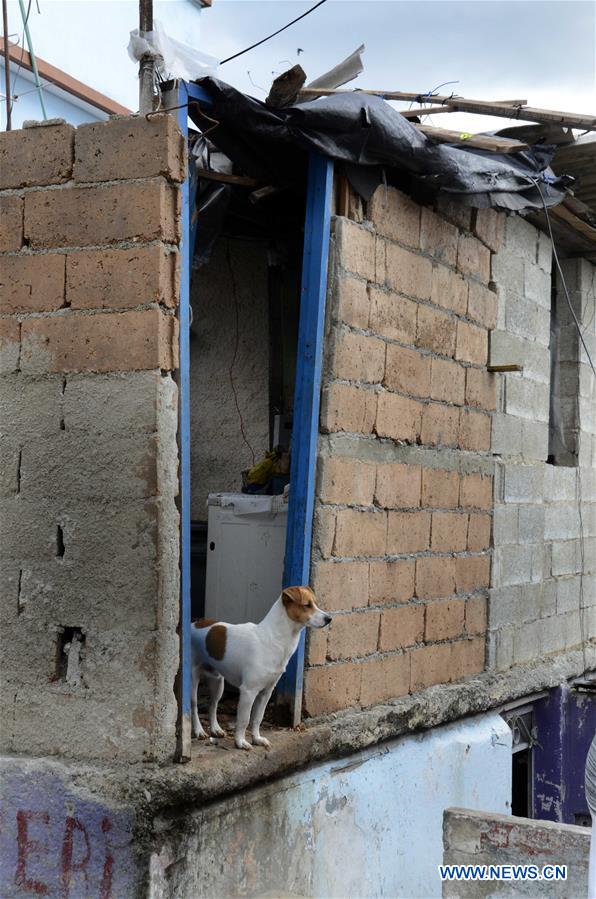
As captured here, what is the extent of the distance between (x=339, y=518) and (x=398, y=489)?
0.67 meters

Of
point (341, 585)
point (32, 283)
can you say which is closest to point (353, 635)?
point (341, 585)

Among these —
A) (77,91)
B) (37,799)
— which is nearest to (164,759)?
(37,799)

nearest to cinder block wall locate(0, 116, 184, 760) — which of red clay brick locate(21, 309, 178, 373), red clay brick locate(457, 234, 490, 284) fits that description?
red clay brick locate(21, 309, 178, 373)

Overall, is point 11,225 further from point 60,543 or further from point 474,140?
point 474,140

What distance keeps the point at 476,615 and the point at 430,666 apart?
2.24ft

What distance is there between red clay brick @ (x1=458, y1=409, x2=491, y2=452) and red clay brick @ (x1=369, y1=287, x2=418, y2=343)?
2.74ft

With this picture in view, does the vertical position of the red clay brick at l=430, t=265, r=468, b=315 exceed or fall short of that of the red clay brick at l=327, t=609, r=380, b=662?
it exceeds it

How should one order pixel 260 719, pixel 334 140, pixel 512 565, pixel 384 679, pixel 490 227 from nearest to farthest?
pixel 260 719
pixel 334 140
pixel 384 679
pixel 490 227
pixel 512 565

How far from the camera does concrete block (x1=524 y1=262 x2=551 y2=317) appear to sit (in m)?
7.59

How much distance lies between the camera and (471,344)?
676 cm

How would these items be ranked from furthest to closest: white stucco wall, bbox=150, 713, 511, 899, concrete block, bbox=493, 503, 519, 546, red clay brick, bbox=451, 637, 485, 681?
concrete block, bbox=493, 503, 519, 546 → red clay brick, bbox=451, 637, 485, 681 → white stucco wall, bbox=150, 713, 511, 899

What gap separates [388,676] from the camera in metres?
5.87

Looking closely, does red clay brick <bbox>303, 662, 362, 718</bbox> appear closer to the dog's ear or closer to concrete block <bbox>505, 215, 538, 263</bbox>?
the dog's ear

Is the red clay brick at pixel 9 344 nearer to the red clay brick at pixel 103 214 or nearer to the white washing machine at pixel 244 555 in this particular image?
the red clay brick at pixel 103 214
